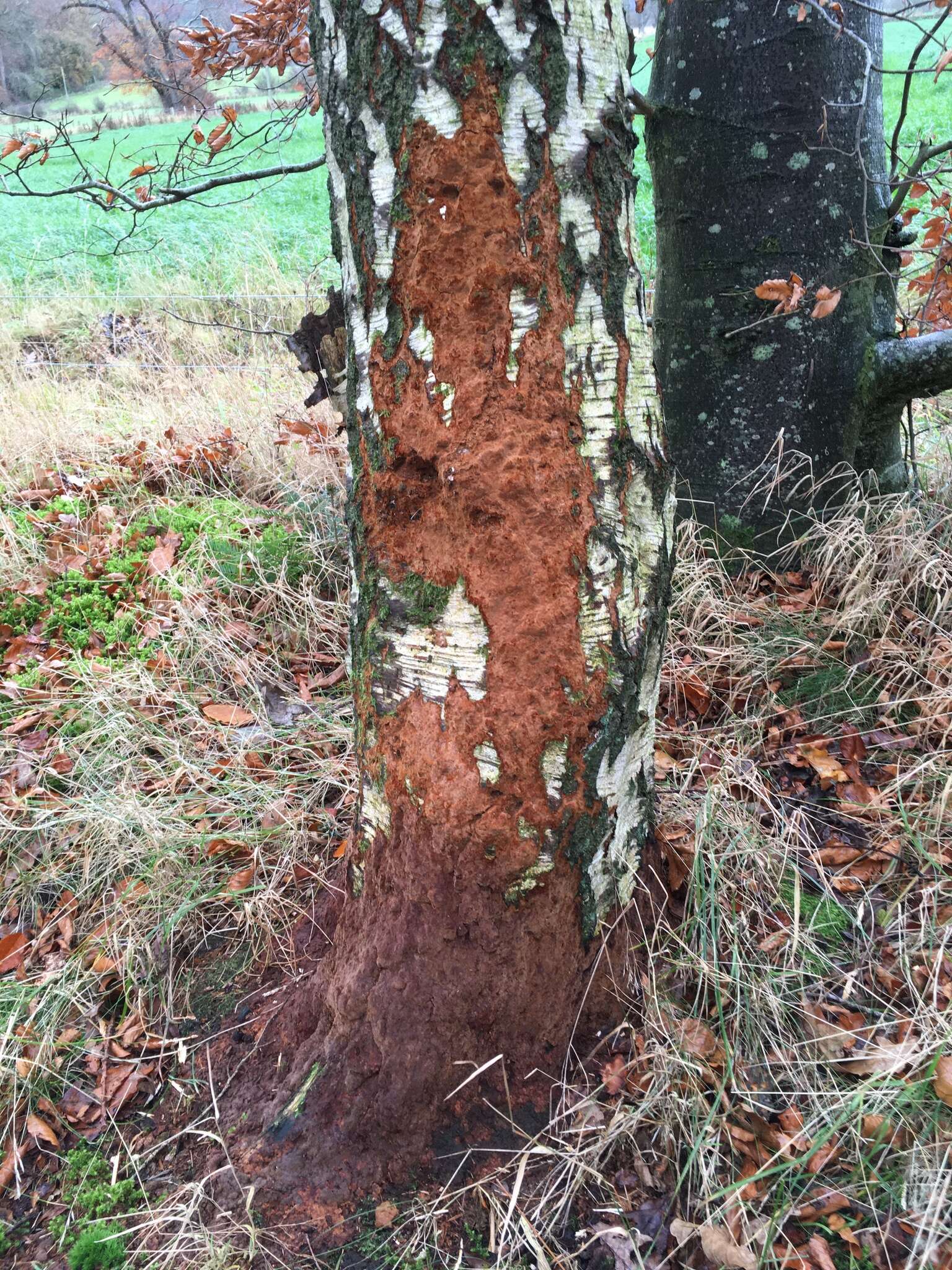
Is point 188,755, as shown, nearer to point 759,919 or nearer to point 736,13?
point 759,919

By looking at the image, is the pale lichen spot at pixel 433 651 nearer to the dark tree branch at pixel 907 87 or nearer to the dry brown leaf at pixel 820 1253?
the dry brown leaf at pixel 820 1253

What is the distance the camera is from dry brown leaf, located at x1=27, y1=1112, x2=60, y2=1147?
165cm

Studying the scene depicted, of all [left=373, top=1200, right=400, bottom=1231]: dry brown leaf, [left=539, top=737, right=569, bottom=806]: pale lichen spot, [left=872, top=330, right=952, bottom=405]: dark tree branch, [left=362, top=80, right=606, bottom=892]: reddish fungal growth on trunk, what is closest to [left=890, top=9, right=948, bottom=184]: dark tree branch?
[left=872, top=330, right=952, bottom=405]: dark tree branch

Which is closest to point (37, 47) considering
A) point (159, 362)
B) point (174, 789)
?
point (159, 362)

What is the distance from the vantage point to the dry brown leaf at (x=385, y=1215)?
4.32 feet

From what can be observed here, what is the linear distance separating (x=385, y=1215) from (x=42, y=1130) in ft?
2.73

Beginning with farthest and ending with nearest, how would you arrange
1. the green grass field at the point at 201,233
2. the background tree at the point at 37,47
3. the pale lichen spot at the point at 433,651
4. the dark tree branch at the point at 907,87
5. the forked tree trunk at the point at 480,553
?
1. the background tree at the point at 37,47
2. the green grass field at the point at 201,233
3. the dark tree branch at the point at 907,87
4. the pale lichen spot at the point at 433,651
5. the forked tree trunk at the point at 480,553

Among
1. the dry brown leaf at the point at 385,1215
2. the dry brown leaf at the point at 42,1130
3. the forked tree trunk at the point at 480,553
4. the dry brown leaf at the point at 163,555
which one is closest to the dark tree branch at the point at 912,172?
the forked tree trunk at the point at 480,553

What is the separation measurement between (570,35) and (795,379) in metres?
1.72

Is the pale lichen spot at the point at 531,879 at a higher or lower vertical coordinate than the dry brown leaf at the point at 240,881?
higher

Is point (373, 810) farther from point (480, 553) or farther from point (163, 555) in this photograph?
point (163, 555)

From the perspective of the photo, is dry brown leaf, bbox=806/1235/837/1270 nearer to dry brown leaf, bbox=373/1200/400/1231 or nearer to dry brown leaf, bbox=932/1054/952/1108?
dry brown leaf, bbox=932/1054/952/1108

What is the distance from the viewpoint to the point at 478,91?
1.11 m

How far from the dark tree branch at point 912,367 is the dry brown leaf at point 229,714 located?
2309 mm
